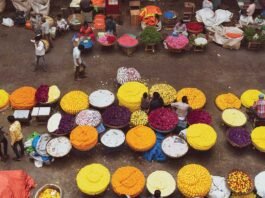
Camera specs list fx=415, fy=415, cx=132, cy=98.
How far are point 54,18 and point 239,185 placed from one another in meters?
12.1

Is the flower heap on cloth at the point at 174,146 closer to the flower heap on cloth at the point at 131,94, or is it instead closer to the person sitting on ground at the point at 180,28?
the flower heap on cloth at the point at 131,94

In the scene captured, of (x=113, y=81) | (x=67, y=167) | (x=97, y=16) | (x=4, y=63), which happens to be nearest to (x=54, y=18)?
(x=97, y=16)

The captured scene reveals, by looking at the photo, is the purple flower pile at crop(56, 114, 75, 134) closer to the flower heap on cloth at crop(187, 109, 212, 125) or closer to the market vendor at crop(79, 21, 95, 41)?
the flower heap on cloth at crop(187, 109, 212, 125)

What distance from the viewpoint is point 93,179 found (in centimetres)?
1206

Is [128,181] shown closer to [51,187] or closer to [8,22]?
[51,187]

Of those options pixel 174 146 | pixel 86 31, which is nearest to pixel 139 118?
pixel 174 146

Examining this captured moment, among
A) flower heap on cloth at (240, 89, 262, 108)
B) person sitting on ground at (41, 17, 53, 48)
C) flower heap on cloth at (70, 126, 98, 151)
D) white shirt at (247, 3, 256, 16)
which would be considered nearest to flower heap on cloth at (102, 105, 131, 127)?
flower heap on cloth at (70, 126, 98, 151)

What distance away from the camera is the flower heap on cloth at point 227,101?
1493 centimetres

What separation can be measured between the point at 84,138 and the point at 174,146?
9.36 feet

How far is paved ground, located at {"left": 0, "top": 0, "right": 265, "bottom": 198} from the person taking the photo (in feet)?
43.4

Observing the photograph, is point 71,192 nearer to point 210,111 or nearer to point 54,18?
point 210,111

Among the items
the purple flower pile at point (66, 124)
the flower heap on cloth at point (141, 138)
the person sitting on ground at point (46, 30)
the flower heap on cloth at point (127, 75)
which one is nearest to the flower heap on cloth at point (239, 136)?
the flower heap on cloth at point (141, 138)

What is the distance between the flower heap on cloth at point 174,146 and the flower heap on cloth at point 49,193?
3.52 m

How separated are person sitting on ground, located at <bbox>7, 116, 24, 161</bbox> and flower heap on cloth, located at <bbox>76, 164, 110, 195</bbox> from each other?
7.27ft
